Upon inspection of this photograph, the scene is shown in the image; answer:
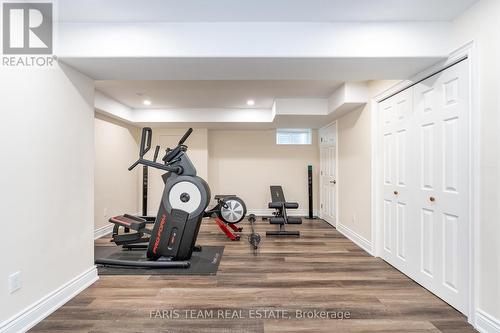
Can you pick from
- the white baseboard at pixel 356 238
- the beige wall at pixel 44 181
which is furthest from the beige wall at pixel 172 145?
the beige wall at pixel 44 181

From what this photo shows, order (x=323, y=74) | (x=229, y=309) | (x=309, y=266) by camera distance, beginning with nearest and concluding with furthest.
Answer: (x=229, y=309), (x=323, y=74), (x=309, y=266)

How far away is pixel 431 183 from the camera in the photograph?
2.24 m

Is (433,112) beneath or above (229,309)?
above

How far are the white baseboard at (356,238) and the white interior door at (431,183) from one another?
0.36 meters

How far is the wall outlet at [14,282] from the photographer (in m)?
1.63

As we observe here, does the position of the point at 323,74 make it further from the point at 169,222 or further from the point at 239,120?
the point at 239,120

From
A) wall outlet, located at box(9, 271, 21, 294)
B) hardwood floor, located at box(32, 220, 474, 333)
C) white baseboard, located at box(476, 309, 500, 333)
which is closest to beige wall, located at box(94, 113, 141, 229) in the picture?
hardwood floor, located at box(32, 220, 474, 333)

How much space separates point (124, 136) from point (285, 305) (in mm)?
4403

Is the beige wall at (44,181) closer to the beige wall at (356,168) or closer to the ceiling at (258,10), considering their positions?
the ceiling at (258,10)

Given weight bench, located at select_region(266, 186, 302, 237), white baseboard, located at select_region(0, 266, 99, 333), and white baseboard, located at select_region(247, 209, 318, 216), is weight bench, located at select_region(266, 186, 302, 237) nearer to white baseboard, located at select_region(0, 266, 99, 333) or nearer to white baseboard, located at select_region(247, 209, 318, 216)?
white baseboard, located at select_region(247, 209, 318, 216)

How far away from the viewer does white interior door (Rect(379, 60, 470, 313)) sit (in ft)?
6.34

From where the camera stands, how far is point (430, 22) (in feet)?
6.63

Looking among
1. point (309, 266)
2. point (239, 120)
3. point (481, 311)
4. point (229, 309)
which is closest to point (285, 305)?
point (229, 309)

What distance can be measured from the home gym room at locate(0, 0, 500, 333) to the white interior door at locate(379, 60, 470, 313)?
2 centimetres
